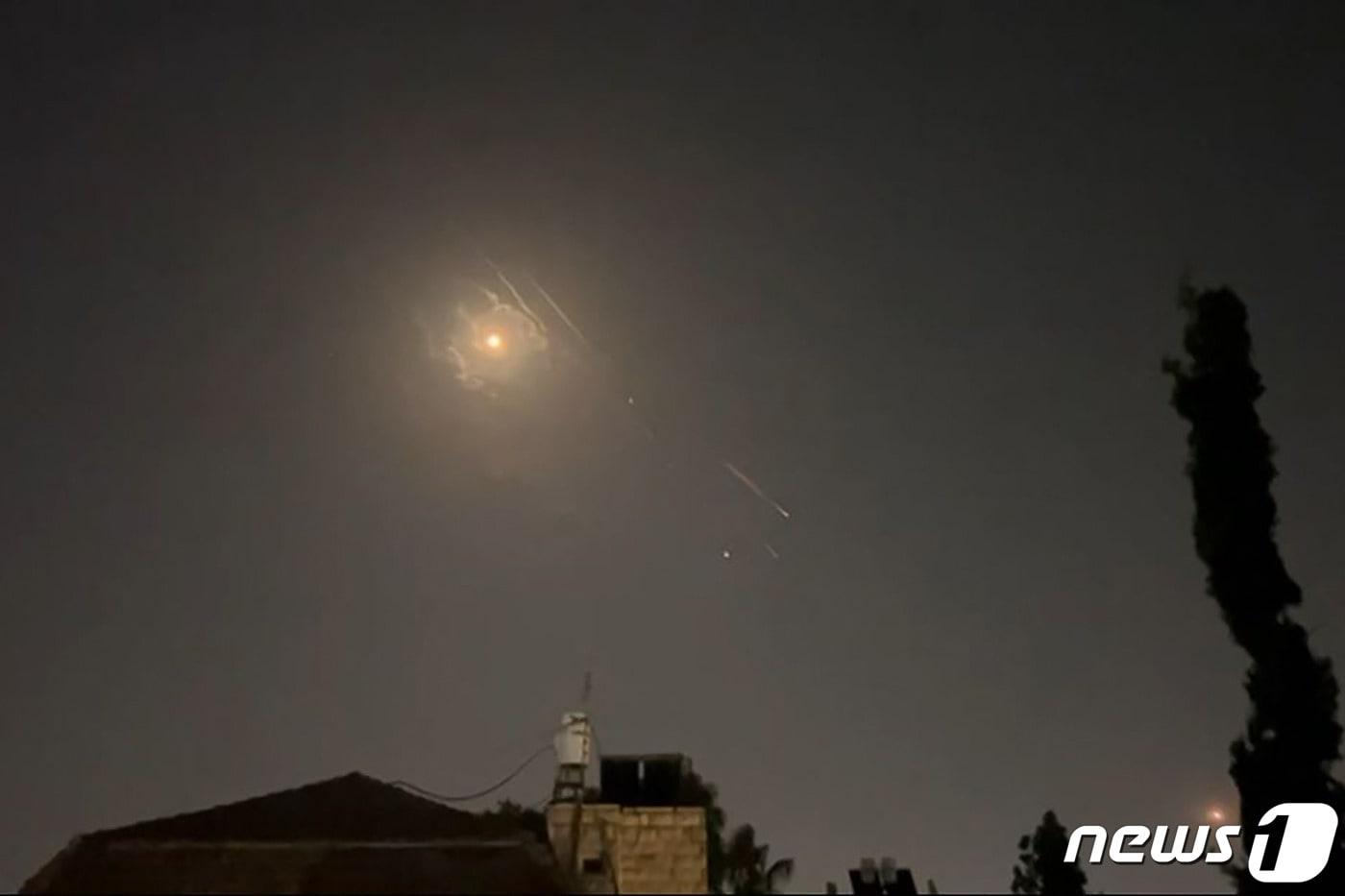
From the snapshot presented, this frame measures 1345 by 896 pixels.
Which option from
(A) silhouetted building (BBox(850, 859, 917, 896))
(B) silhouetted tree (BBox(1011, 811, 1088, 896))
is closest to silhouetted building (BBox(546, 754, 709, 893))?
(A) silhouetted building (BBox(850, 859, 917, 896))

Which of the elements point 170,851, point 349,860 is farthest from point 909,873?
point 170,851

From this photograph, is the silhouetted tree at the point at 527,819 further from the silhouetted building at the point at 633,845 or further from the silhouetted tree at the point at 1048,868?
the silhouetted tree at the point at 1048,868

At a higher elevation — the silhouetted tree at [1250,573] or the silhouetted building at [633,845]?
the silhouetted tree at [1250,573]

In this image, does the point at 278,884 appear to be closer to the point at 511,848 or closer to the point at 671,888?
the point at 511,848

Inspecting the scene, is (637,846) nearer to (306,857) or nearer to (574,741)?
(574,741)

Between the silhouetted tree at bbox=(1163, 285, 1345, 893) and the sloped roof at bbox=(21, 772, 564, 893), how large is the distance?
1330 cm

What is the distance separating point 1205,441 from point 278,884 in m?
19.0

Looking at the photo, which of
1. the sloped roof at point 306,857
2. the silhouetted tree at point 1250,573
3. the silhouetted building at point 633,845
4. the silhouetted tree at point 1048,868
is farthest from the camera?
the silhouetted tree at point 1048,868

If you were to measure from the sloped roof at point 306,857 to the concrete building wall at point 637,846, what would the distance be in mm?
879

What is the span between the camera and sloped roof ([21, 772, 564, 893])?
15.9m

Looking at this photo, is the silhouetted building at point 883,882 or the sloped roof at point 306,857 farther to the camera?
the silhouetted building at point 883,882

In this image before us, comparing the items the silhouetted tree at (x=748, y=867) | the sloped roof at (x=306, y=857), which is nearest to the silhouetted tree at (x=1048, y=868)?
the silhouetted tree at (x=748, y=867)

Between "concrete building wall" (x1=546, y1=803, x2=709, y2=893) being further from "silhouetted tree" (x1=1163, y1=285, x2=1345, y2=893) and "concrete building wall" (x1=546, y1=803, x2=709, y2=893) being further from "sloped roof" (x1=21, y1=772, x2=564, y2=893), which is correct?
"silhouetted tree" (x1=1163, y1=285, x2=1345, y2=893)

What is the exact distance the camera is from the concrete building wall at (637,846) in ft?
56.5
